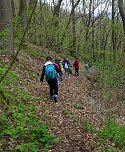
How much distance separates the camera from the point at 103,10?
50.8 metres

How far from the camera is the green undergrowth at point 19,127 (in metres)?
6.83

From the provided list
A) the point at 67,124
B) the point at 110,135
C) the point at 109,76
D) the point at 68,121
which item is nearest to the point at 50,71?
the point at 68,121

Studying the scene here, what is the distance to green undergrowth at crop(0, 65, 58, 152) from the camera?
6.83 metres

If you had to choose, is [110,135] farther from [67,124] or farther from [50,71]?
[50,71]

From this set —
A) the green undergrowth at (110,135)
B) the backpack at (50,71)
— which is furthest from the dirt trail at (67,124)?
the backpack at (50,71)

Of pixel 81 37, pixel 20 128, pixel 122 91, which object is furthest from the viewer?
pixel 81 37

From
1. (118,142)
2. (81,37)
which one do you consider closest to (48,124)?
(118,142)

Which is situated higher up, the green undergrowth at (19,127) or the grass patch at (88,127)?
the green undergrowth at (19,127)

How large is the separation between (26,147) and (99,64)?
40.7 feet

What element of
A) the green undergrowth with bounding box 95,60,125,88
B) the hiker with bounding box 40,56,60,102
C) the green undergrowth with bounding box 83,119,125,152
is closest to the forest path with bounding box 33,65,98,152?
the green undergrowth with bounding box 83,119,125,152

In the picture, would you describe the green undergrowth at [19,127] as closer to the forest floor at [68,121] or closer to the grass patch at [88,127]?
the forest floor at [68,121]

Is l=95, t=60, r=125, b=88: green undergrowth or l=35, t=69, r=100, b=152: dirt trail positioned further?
l=95, t=60, r=125, b=88: green undergrowth

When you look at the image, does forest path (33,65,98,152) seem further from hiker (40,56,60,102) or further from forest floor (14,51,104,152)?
hiker (40,56,60,102)

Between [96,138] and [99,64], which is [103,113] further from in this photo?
[99,64]
